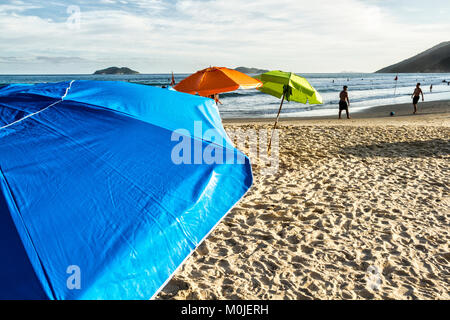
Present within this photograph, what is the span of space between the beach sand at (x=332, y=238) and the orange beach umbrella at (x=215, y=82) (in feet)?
5.68

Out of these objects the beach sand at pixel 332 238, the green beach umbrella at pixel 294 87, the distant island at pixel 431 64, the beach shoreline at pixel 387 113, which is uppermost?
the distant island at pixel 431 64

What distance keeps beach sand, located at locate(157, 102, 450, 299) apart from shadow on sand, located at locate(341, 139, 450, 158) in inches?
25.3

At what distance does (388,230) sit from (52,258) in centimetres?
397

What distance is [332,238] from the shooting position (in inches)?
156

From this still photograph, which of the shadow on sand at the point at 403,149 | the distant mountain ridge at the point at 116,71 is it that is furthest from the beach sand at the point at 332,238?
the distant mountain ridge at the point at 116,71

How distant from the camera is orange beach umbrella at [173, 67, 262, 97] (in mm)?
6434

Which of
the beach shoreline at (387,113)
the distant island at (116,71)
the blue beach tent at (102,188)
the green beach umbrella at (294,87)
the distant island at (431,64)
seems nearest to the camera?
the blue beach tent at (102,188)

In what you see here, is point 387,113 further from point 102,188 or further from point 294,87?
point 102,188

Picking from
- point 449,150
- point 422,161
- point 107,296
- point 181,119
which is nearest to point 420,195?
point 422,161

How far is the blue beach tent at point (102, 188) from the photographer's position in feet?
4.50

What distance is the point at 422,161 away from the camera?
24.0 feet

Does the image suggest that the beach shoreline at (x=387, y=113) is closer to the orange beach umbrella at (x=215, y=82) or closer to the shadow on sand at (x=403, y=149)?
the shadow on sand at (x=403, y=149)

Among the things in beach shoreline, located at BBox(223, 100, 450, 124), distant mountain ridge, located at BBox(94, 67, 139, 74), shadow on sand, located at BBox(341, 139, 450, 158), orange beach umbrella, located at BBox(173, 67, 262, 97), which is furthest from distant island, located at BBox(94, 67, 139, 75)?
shadow on sand, located at BBox(341, 139, 450, 158)

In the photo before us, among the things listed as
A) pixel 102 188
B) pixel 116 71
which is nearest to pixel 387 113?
pixel 102 188
